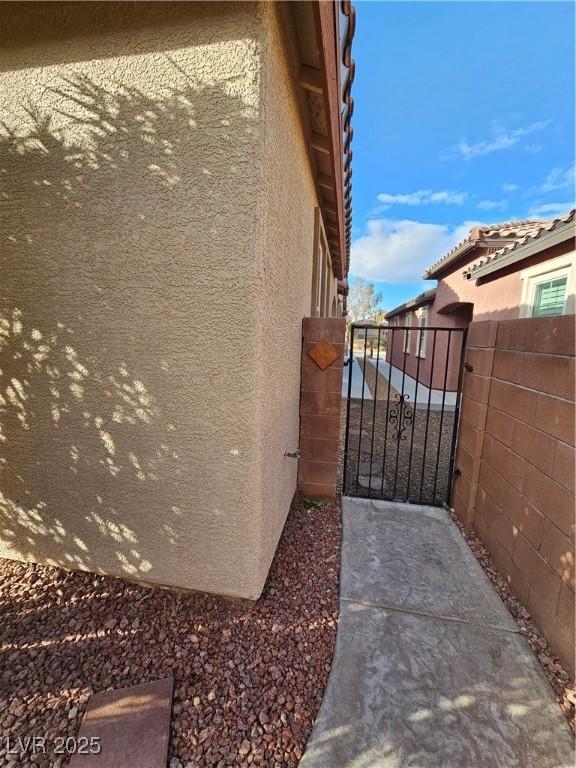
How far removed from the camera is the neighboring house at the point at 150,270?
2.05 metres

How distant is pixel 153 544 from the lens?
2639 mm

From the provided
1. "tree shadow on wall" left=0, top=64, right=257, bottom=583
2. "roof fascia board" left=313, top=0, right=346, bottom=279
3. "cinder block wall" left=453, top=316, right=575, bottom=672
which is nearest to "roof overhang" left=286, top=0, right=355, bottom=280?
"roof fascia board" left=313, top=0, right=346, bottom=279

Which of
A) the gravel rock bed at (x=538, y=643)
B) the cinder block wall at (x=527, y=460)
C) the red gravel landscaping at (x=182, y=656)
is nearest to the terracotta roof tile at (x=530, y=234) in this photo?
the cinder block wall at (x=527, y=460)

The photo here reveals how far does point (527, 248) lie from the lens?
6625 mm

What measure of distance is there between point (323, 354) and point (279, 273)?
5.14ft

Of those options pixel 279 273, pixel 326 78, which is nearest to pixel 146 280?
pixel 279 273

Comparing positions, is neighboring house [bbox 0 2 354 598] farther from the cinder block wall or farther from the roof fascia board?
the cinder block wall

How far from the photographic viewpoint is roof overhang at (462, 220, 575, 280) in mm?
5703

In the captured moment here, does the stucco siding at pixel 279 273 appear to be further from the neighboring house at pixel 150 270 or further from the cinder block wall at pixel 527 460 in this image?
the cinder block wall at pixel 527 460

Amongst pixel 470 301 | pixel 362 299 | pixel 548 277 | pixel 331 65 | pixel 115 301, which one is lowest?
pixel 115 301

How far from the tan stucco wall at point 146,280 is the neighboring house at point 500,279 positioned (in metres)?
2.77

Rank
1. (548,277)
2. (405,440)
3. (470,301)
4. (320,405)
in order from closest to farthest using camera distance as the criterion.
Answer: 1. (320,405)
2. (548,277)
3. (405,440)
4. (470,301)

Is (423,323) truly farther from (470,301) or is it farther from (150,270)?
(150,270)

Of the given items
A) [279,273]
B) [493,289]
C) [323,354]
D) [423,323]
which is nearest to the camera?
[279,273]
